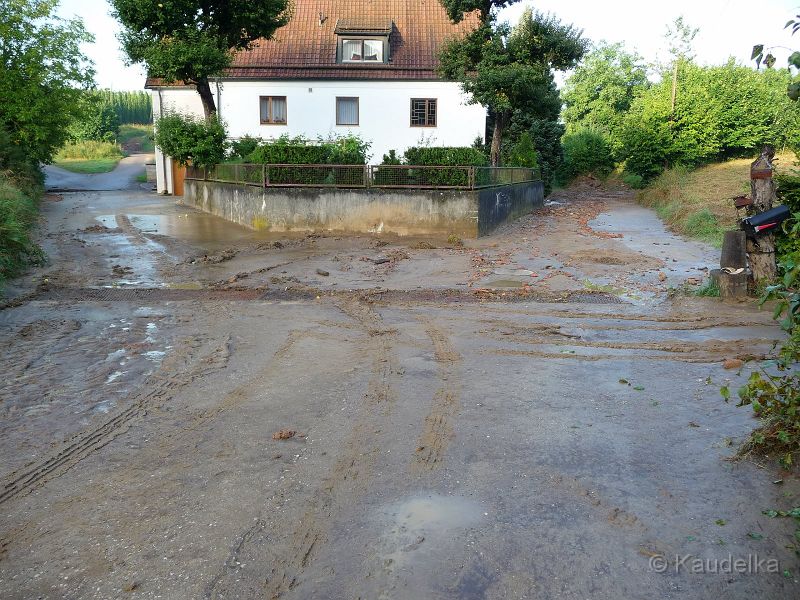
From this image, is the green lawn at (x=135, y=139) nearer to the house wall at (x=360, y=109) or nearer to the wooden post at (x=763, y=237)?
the house wall at (x=360, y=109)

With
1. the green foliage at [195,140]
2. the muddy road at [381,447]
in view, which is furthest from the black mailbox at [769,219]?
the green foliage at [195,140]

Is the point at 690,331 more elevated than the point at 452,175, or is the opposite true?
the point at 452,175

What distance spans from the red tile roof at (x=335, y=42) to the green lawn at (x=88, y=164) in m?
20.6

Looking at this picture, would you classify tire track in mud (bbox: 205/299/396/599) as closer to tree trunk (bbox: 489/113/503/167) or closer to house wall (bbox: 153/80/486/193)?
tree trunk (bbox: 489/113/503/167)

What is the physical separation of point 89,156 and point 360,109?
3630cm

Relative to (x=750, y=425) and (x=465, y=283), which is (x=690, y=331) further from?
(x=465, y=283)

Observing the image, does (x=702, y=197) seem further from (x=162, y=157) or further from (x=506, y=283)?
(x=162, y=157)

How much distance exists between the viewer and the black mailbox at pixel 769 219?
1036cm

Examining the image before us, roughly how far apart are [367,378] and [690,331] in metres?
4.62

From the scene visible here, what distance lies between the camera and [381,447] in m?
5.32

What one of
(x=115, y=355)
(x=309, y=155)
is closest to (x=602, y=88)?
(x=309, y=155)

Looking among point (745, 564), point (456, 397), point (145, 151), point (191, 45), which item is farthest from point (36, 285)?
point (145, 151)

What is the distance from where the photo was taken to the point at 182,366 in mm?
7484

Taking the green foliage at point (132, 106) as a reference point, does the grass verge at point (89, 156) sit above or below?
below
